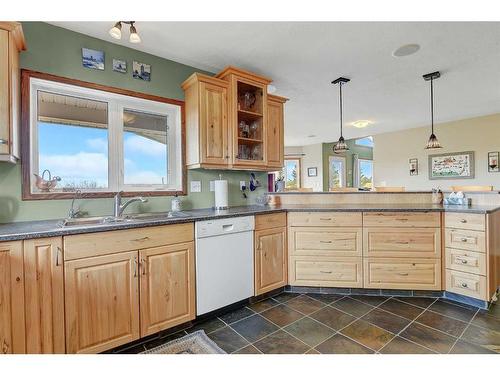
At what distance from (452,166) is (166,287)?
6.03m

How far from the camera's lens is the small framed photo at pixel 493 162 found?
4781 mm

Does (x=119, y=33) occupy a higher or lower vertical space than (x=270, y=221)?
higher

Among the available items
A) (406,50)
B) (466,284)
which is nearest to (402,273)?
(466,284)

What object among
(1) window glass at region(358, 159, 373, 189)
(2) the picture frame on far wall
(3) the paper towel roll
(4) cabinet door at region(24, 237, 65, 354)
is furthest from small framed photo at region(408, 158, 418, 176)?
(4) cabinet door at region(24, 237, 65, 354)

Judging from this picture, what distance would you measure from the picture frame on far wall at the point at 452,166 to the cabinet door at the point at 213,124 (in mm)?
5165

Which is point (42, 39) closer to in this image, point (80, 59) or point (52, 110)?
point (80, 59)

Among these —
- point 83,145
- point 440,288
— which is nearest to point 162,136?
point 83,145

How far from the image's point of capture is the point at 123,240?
171 centimetres

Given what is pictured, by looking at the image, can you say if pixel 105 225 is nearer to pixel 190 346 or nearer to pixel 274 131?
pixel 190 346

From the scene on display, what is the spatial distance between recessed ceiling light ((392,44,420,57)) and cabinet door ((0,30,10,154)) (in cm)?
311

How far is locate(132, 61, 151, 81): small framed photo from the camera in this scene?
2369 mm

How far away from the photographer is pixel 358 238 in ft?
8.43

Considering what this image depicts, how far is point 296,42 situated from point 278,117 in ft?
2.85

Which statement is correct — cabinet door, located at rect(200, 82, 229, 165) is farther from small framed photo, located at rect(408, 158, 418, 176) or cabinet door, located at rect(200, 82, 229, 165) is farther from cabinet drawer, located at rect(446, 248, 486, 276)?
small framed photo, located at rect(408, 158, 418, 176)
